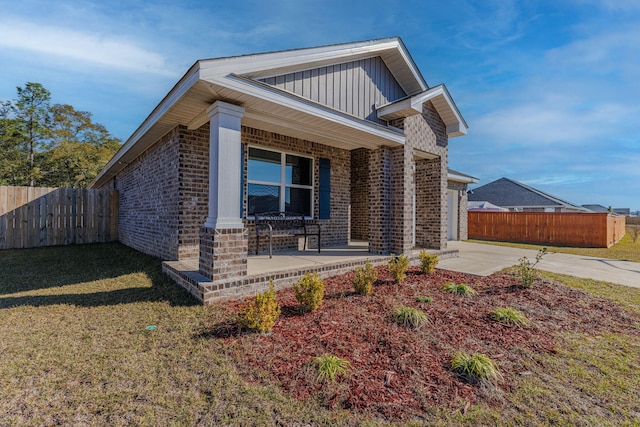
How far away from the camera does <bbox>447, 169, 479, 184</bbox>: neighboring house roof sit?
40.6 feet

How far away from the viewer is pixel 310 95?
5.08 meters

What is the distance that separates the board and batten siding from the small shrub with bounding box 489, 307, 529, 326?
4361 mm

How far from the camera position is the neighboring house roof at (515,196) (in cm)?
2753

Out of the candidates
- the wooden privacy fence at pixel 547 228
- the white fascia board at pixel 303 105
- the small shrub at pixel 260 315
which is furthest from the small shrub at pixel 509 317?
the wooden privacy fence at pixel 547 228

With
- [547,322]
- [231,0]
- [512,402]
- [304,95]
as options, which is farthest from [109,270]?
[547,322]

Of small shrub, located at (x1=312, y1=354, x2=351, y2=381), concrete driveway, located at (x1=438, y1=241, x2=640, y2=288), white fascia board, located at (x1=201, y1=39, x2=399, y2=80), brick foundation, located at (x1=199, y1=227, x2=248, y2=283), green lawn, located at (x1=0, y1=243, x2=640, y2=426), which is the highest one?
white fascia board, located at (x1=201, y1=39, x2=399, y2=80)

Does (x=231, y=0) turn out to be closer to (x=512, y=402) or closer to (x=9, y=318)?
(x=9, y=318)

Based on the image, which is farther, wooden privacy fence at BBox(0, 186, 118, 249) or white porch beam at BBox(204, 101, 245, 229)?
wooden privacy fence at BBox(0, 186, 118, 249)

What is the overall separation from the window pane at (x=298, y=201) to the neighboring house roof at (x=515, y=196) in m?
26.2

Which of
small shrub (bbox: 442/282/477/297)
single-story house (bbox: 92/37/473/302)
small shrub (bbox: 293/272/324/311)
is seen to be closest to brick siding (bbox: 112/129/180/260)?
single-story house (bbox: 92/37/473/302)

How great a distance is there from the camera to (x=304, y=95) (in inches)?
197

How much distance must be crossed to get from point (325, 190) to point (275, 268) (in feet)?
11.4

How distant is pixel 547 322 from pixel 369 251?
3725 millimetres

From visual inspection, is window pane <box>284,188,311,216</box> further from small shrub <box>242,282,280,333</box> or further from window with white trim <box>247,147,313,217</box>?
small shrub <box>242,282,280,333</box>
